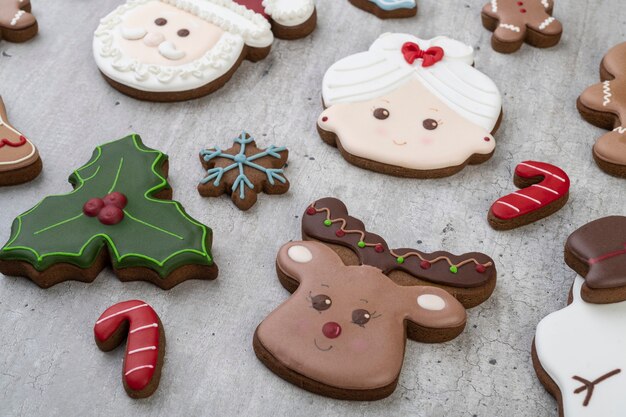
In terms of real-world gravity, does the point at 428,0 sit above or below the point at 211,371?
above

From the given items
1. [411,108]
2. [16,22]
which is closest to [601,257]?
[411,108]

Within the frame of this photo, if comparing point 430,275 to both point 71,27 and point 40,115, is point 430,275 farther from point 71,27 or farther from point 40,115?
point 71,27

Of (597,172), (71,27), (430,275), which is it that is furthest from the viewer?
(71,27)

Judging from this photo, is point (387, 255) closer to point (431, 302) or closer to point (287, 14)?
point (431, 302)

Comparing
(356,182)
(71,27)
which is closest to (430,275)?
(356,182)

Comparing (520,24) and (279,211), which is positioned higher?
(520,24)

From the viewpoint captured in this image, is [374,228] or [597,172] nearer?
[374,228]

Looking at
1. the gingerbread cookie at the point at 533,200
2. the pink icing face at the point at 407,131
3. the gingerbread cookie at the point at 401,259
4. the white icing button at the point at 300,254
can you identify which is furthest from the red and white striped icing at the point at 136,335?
the gingerbread cookie at the point at 533,200

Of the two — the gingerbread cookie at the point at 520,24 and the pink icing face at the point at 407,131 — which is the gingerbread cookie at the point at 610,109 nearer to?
the gingerbread cookie at the point at 520,24
